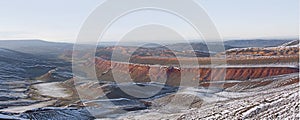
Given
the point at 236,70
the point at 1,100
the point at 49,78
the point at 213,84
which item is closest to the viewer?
the point at 1,100

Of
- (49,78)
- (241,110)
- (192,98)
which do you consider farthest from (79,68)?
(241,110)

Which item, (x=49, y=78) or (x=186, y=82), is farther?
(x=49, y=78)

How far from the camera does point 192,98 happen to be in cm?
4034

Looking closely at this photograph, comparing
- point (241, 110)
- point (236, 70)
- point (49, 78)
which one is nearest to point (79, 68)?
point (49, 78)

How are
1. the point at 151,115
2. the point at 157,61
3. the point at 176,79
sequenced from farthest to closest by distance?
the point at 157,61, the point at 176,79, the point at 151,115

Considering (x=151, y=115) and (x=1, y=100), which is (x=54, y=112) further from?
(x=1, y=100)

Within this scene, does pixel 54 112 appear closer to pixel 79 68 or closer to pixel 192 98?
pixel 192 98

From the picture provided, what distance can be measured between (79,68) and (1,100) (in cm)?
6048

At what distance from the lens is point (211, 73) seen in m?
61.9

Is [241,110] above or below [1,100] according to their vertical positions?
above

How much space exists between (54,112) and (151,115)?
9505mm

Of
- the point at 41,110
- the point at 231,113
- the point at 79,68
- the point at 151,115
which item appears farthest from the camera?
the point at 79,68

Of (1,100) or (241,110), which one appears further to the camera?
(1,100)

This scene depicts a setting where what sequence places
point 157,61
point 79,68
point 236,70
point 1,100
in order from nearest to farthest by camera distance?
1. point 1,100
2. point 236,70
3. point 157,61
4. point 79,68
